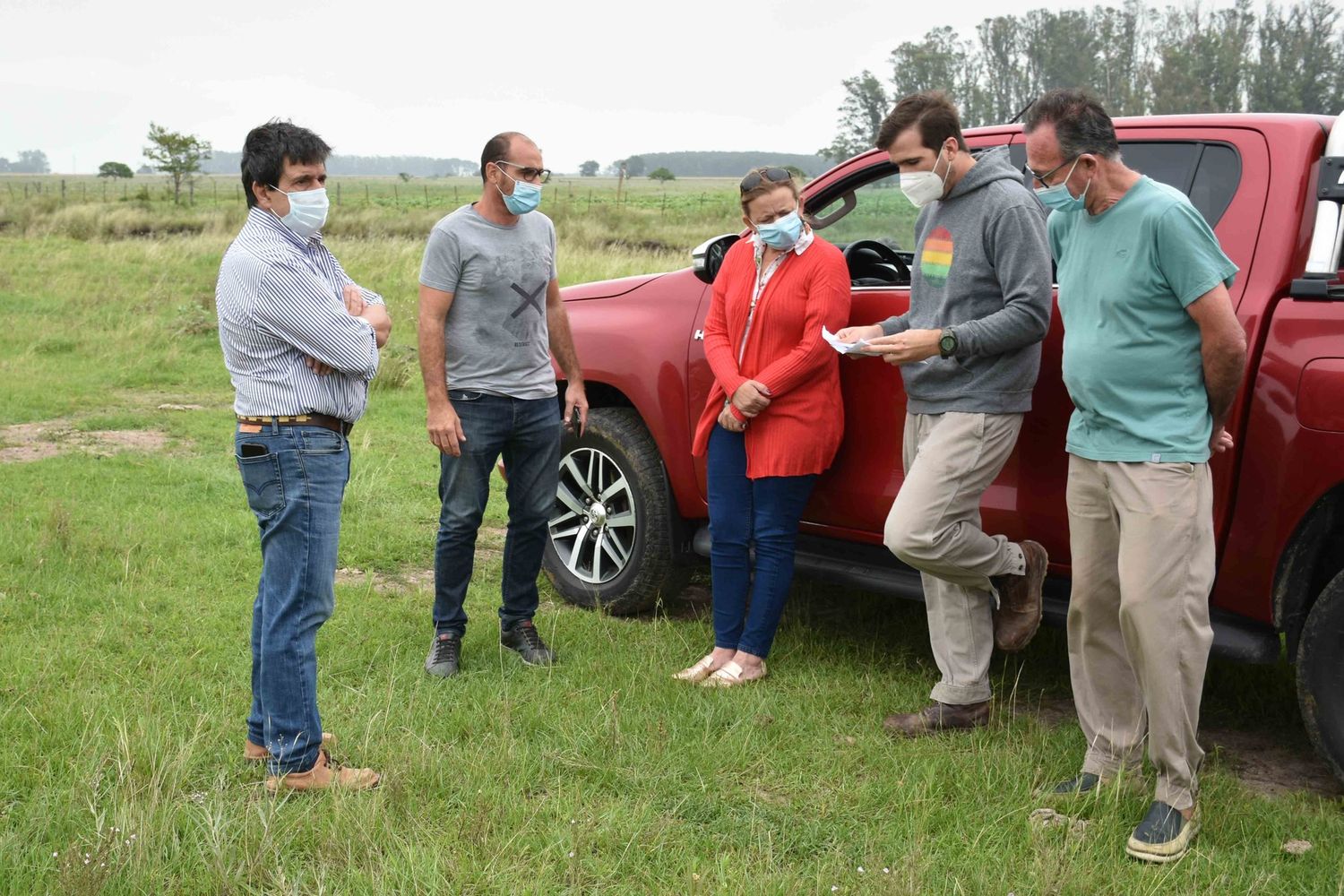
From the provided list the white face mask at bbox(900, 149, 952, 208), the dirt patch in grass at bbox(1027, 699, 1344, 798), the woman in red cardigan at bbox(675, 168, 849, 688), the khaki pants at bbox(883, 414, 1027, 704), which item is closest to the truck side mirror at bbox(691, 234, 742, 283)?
the woman in red cardigan at bbox(675, 168, 849, 688)

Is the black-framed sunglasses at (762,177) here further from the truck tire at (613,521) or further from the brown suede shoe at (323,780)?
the brown suede shoe at (323,780)

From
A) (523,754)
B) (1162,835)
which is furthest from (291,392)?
(1162,835)

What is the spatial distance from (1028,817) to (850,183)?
2.34 meters

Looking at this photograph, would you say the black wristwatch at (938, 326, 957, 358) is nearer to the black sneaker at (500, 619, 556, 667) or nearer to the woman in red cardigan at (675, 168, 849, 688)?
the woman in red cardigan at (675, 168, 849, 688)

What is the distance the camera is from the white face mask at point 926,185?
12.7 ft

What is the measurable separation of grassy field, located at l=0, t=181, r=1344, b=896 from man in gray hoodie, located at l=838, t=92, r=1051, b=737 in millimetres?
342

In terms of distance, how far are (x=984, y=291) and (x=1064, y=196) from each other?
58cm

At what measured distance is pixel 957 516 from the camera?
3.88 m

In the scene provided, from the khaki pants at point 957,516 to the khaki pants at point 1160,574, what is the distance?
15.1 inches

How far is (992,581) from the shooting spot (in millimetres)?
4066

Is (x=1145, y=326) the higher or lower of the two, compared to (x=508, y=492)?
higher

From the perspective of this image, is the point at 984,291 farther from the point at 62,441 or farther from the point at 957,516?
the point at 62,441

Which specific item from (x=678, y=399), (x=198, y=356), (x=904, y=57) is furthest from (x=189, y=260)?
(x=904, y=57)

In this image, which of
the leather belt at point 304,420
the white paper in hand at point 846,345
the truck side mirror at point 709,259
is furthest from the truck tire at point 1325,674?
the leather belt at point 304,420
